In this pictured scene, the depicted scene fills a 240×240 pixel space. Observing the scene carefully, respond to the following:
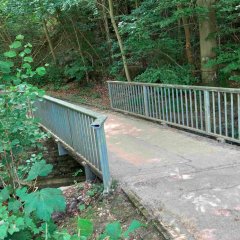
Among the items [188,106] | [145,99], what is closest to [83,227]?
[188,106]

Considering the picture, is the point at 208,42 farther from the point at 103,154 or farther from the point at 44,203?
the point at 44,203

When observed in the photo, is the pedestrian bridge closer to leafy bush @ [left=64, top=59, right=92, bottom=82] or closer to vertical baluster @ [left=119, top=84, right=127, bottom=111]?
vertical baluster @ [left=119, top=84, right=127, bottom=111]

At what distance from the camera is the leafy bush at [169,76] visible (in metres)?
8.86

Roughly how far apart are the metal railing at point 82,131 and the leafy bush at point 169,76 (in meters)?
2.99

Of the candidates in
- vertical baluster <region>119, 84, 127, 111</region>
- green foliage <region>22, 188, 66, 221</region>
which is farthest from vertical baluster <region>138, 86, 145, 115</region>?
green foliage <region>22, 188, 66, 221</region>

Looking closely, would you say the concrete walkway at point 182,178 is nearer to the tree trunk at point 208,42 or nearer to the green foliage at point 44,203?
the green foliage at point 44,203

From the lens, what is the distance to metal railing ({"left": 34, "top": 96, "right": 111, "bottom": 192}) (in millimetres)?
4145

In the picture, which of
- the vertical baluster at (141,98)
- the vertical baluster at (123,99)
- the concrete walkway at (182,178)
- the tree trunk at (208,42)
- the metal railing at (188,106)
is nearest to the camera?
the concrete walkway at (182,178)

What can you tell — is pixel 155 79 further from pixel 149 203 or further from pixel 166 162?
pixel 149 203

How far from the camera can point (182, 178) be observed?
426 cm

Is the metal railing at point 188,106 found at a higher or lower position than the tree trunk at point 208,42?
lower

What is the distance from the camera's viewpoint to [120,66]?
12.7 meters

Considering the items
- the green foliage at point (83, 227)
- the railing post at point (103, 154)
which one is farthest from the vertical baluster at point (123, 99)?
the green foliage at point (83, 227)

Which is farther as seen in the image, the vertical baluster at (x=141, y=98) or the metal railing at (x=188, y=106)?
the vertical baluster at (x=141, y=98)
